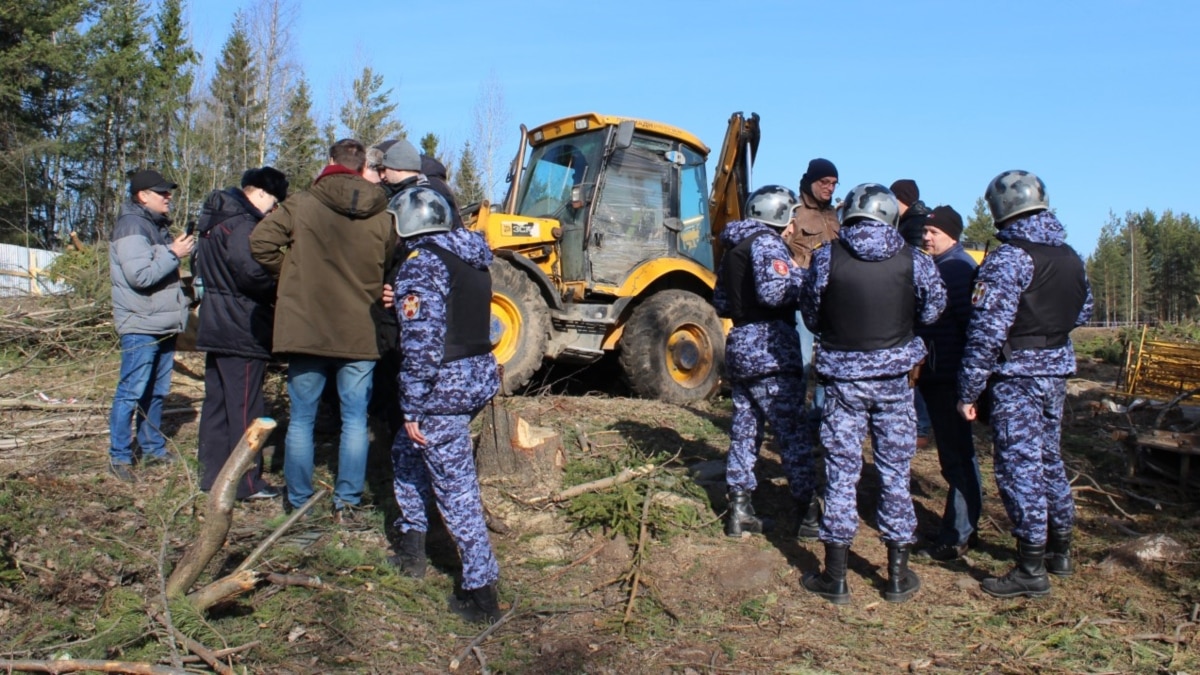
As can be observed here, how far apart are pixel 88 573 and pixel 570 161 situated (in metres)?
5.86

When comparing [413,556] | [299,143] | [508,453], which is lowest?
[413,556]

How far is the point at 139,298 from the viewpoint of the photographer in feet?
17.8

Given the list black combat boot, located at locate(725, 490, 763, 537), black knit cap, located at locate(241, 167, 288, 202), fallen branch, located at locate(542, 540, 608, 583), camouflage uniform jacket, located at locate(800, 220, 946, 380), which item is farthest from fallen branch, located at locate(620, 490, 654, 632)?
black knit cap, located at locate(241, 167, 288, 202)

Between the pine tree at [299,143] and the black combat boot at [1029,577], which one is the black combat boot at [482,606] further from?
the pine tree at [299,143]

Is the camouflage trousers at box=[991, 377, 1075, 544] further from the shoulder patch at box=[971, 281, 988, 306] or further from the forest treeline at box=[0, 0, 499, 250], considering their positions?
the forest treeline at box=[0, 0, 499, 250]

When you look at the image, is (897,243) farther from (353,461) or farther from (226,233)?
(226,233)

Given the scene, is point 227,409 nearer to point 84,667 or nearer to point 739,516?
point 84,667

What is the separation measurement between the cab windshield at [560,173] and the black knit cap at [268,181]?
11.5ft

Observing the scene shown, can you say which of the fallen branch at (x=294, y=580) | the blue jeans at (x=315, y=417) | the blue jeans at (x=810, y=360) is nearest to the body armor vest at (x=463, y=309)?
the blue jeans at (x=315, y=417)

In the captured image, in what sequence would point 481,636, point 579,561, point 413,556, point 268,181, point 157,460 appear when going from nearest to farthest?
1. point 481,636
2. point 413,556
3. point 579,561
4. point 268,181
5. point 157,460

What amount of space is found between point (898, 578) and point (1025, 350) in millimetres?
1224

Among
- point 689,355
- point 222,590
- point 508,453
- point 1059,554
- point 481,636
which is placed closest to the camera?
point 222,590

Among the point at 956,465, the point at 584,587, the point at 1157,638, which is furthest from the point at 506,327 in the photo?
the point at 1157,638

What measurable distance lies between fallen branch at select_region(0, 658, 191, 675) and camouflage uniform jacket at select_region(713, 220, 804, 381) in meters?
2.99
